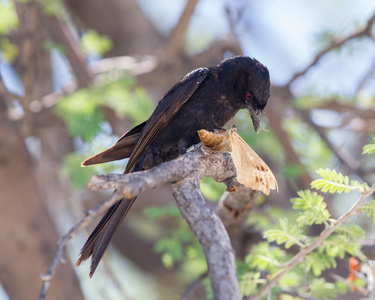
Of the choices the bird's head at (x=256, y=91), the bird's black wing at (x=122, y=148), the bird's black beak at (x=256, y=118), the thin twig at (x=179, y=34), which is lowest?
the bird's black beak at (x=256, y=118)

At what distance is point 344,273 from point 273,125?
1.76 meters

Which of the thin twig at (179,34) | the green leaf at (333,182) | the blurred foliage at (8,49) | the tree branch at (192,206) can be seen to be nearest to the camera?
the tree branch at (192,206)

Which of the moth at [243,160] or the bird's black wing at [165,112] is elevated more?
the bird's black wing at [165,112]

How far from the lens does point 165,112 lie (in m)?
3.12

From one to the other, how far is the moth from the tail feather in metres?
0.63

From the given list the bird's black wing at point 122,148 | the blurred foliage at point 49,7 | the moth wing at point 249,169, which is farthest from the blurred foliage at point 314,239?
the blurred foliage at point 49,7

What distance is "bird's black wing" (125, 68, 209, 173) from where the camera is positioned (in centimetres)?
304

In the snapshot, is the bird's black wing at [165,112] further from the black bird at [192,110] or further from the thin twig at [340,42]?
the thin twig at [340,42]

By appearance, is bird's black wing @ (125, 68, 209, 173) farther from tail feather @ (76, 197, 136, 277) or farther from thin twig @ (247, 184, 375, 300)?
thin twig @ (247, 184, 375, 300)

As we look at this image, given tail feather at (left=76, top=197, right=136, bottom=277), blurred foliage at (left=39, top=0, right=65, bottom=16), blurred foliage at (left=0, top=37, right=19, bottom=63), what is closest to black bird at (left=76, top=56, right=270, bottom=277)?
tail feather at (left=76, top=197, right=136, bottom=277)

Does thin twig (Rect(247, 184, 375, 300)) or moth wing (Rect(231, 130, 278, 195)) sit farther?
moth wing (Rect(231, 130, 278, 195))

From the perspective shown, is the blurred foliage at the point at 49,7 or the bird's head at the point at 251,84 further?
the blurred foliage at the point at 49,7

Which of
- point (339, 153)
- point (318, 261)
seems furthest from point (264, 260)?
point (339, 153)

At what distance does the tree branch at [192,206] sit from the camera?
158cm
